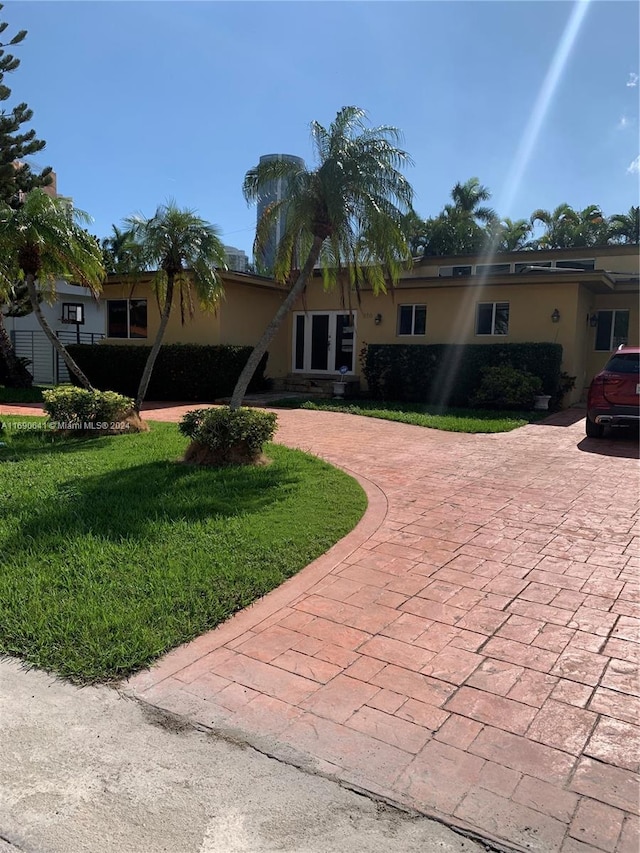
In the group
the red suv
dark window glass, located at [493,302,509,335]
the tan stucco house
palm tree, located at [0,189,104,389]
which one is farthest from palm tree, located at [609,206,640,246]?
palm tree, located at [0,189,104,389]

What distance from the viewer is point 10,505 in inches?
243

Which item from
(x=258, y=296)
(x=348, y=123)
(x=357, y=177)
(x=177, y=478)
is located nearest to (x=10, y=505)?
(x=177, y=478)

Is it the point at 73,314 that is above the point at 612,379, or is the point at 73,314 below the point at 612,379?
above

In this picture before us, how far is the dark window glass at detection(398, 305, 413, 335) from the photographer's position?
60.2ft

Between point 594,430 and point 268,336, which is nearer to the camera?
point 268,336

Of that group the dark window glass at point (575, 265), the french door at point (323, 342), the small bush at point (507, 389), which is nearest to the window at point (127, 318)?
the french door at point (323, 342)

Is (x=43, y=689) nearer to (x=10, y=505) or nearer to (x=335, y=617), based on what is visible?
(x=335, y=617)

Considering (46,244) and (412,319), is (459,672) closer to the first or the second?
(46,244)

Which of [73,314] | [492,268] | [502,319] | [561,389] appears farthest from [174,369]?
[492,268]

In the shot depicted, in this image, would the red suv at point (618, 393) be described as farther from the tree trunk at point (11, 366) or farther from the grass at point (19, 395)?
the tree trunk at point (11, 366)

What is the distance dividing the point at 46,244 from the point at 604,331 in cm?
1568

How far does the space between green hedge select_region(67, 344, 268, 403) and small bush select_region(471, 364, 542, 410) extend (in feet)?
22.2

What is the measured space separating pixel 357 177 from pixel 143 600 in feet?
20.9

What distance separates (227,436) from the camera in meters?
8.02
